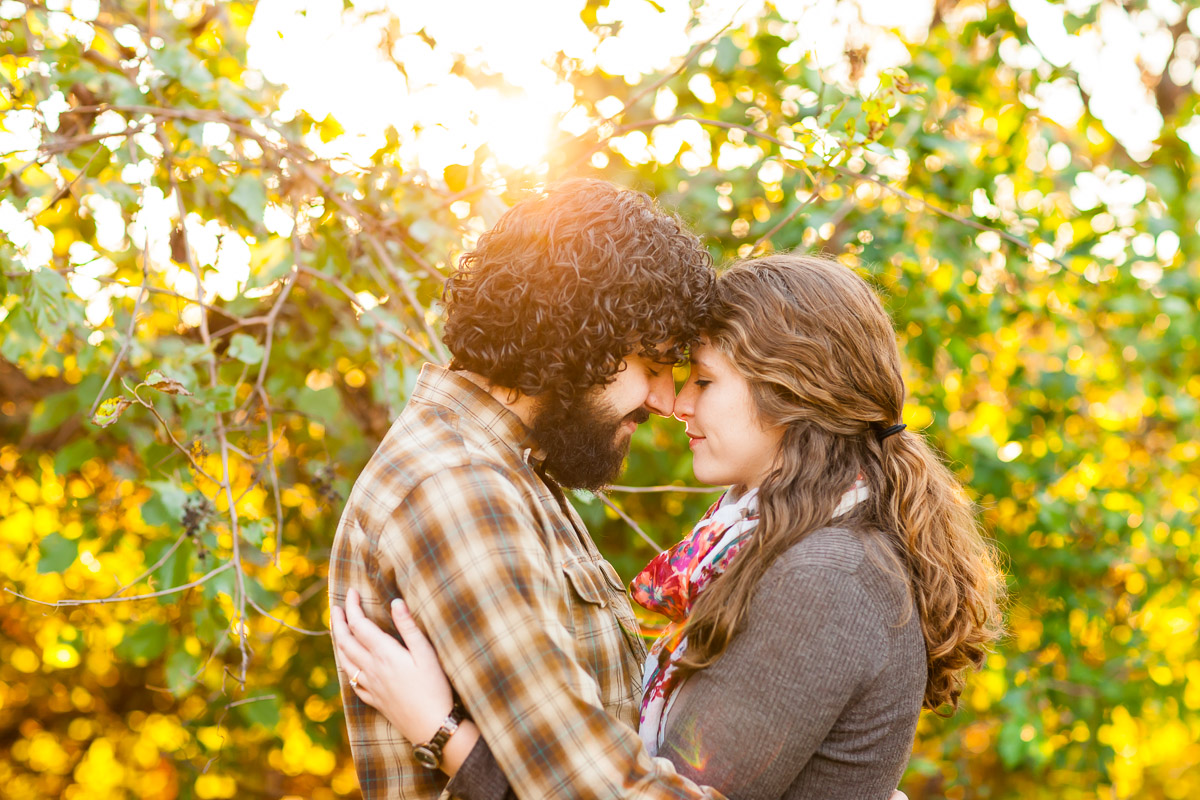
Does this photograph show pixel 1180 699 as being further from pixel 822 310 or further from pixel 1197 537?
pixel 822 310

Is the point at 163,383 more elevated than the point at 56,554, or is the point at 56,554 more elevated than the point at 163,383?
the point at 163,383

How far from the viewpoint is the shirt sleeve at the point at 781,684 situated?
1.36 meters

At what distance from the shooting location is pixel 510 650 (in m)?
1.25

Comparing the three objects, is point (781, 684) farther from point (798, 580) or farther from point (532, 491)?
point (532, 491)

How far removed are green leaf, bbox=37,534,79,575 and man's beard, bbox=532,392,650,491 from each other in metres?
1.30

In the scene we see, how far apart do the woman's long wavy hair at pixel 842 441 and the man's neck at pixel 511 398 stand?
38 centimetres

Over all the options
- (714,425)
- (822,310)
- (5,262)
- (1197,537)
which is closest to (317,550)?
(5,262)

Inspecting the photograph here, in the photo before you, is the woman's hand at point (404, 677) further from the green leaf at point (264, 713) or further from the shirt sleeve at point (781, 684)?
the green leaf at point (264, 713)

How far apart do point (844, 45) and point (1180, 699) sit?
269cm

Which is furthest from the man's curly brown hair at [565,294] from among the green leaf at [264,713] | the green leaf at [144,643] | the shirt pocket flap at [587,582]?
the green leaf at [264,713]

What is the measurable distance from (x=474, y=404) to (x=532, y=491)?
0.62 feet

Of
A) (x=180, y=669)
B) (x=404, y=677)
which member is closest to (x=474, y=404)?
(x=404, y=677)

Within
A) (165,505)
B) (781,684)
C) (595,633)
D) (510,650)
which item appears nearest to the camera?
(510,650)

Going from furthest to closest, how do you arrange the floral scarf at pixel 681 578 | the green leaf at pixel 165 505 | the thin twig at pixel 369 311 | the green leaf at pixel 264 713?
1. the green leaf at pixel 264 713
2. the thin twig at pixel 369 311
3. the green leaf at pixel 165 505
4. the floral scarf at pixel 681 578
